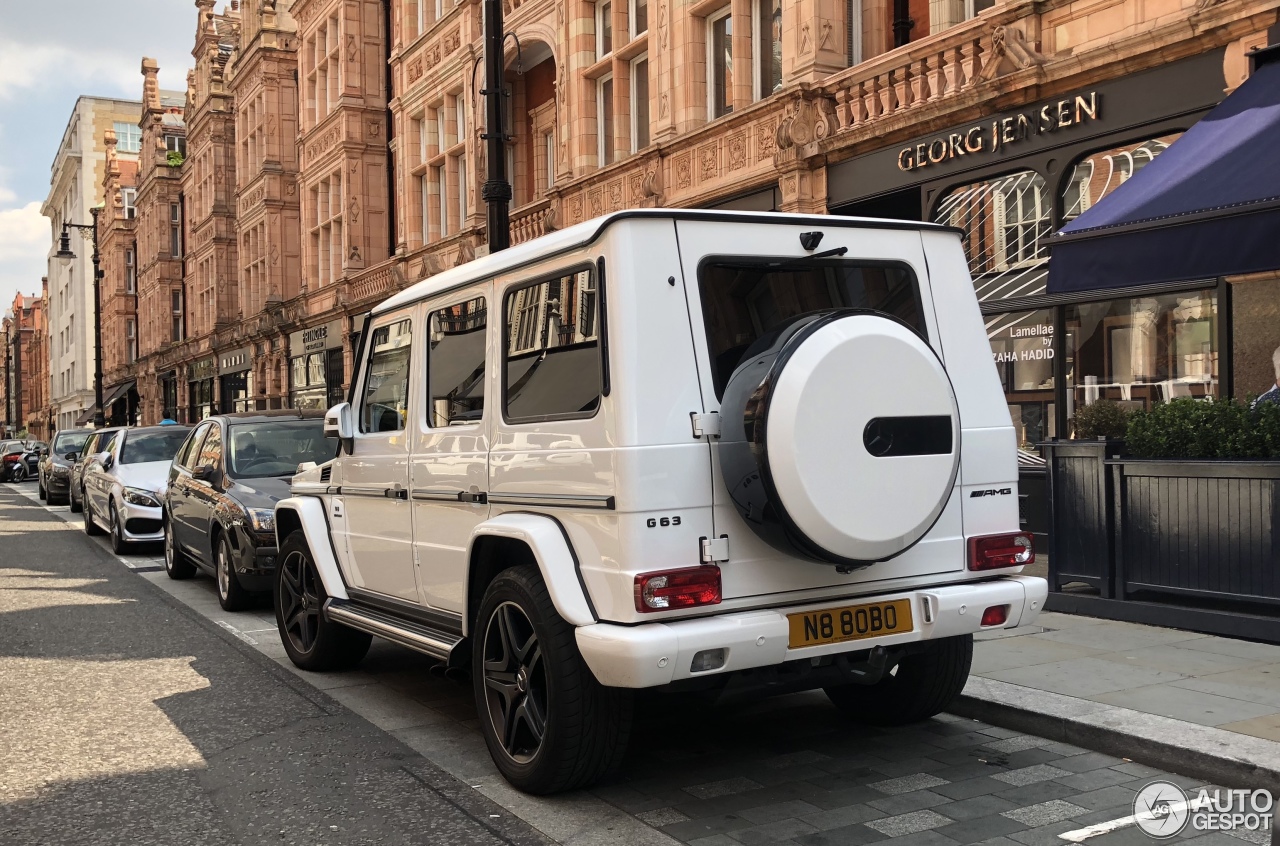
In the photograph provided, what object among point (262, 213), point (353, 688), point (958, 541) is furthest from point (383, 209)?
point (958, 541)

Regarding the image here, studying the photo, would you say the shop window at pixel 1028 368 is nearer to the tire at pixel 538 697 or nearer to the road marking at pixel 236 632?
the road marking at pixel 236 632

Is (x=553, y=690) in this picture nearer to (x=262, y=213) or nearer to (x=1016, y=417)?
(x=1016, y=417)

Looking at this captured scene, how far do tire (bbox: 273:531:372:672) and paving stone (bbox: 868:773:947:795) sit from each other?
3.49 m

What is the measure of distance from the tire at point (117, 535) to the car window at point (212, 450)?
3.80 m

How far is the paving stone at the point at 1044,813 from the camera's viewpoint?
172 inches

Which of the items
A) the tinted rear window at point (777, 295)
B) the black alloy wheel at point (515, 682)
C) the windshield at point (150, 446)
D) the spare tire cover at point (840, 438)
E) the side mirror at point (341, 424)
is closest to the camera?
the spare tire cover at point (840, 438)

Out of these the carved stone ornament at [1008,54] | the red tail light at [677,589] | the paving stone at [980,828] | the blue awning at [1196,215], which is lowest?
the paving stone at [980,828]

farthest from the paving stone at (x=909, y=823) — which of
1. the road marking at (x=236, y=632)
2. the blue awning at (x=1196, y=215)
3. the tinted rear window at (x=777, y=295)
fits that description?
the road marking at (x=236, y=632)

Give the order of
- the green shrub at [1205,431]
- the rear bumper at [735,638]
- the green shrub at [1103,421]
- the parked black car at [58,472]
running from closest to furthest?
the rear bumper at [735,638], the green shrub at [1205,431], the green shrub at [1103,421], the parked black car at [58,472]

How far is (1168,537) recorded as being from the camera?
7527mm

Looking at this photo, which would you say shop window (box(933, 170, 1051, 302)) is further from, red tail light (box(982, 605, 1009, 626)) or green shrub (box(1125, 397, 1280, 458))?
red tail light (box(982, 605, 1009, 626))

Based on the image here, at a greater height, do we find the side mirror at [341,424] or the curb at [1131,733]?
the side mirror at [341,424]

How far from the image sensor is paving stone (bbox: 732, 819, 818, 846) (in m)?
4.25

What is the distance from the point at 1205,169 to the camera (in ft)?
26.0
